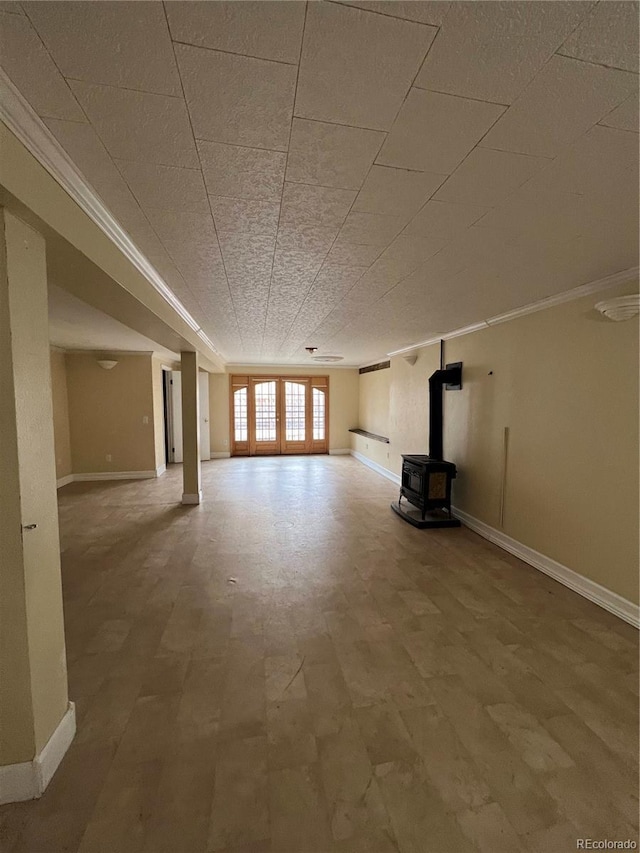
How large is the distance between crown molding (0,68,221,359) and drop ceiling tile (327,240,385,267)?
3.82 ft

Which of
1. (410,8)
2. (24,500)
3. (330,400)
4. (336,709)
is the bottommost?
(336,709)

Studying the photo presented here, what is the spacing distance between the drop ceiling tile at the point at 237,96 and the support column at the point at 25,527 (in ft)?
2.53

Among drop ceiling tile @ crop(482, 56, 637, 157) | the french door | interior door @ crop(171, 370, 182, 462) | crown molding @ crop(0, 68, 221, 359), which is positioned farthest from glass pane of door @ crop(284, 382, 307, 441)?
drop ceiling tile @ crop(482, 56, 637, 157)

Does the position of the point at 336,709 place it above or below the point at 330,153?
below

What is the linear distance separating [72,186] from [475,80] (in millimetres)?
1492

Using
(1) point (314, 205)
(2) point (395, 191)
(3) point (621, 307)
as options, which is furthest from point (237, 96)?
(3) point (621, 307)

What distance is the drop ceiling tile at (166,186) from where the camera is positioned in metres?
1.37

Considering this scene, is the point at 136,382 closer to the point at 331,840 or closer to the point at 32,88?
the point at 32,88

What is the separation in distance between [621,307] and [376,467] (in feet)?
18.5

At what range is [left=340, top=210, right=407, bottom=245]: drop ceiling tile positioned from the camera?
173cm

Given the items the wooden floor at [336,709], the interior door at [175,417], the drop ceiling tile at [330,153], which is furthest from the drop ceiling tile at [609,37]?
the interior door at [175,417]

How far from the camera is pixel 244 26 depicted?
84cm

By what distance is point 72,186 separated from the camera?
1.43m

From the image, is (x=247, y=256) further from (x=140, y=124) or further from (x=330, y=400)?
(x=330, y=400)
